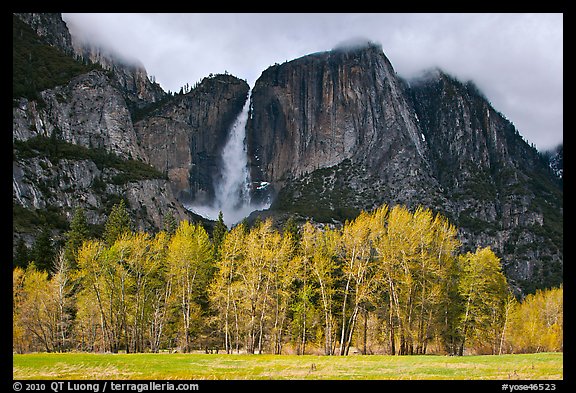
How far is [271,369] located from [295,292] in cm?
2072

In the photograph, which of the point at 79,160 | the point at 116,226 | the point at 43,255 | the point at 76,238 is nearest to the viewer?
the point at 43,255

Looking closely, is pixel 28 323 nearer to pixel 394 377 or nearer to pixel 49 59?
pixel 394 377

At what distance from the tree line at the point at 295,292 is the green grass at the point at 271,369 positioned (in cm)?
1244

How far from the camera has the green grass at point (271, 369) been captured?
83.1ft

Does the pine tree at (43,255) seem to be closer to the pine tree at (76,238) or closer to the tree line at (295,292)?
the pine tree at (76,238)

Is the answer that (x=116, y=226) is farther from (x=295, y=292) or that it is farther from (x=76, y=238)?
(x=295, y=292)

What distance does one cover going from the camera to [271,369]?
98.4 feet

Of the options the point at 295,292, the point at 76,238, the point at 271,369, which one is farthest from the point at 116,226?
the point at 271,369

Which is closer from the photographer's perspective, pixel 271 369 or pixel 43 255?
pixel 271 369

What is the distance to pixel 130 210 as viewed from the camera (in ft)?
464

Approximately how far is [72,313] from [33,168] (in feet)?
269

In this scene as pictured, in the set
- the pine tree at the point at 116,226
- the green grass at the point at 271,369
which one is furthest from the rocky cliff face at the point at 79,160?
Result: the green grass at the point at 271,369
